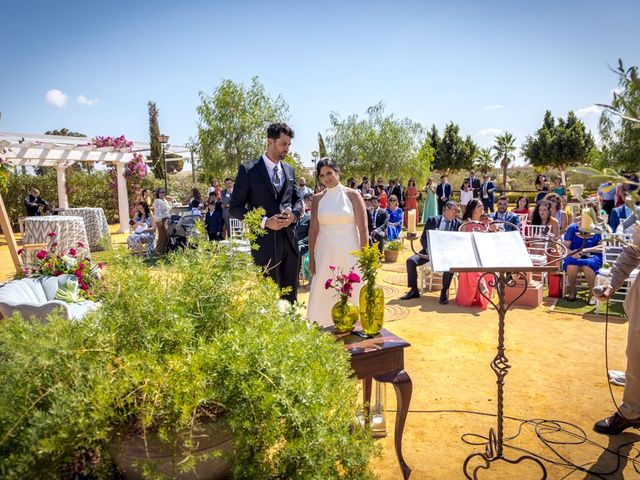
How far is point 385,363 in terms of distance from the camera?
2.76 meters

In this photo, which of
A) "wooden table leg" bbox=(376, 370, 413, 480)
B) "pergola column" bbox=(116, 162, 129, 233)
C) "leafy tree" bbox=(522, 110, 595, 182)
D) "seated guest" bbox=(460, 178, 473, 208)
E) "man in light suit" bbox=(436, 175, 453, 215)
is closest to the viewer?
"wooden table leg" bbox=(376, 370, 413, 480)

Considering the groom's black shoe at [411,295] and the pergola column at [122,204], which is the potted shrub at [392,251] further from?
the pergola column at [122,204]

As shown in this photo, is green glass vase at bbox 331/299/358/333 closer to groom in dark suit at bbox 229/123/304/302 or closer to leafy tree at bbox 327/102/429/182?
groom in dark suit at bbox 229/123/304/302

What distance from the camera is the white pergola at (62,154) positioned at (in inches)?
582

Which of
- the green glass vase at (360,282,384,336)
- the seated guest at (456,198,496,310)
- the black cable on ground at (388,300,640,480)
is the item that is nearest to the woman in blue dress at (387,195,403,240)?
the seated guest at (456,198,496,310)

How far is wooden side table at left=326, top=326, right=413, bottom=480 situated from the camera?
8.84 ft

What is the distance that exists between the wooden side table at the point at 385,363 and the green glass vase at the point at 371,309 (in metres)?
0.07

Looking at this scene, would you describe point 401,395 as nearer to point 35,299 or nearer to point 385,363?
point 385,363

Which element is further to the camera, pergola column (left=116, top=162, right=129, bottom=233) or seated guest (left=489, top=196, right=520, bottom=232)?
pergola column (left=116, top=162, right=129, bottom=233)

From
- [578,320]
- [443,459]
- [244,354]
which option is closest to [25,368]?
[244,354]

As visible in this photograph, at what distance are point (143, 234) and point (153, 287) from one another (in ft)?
35.3

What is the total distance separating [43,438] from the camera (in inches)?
49.3

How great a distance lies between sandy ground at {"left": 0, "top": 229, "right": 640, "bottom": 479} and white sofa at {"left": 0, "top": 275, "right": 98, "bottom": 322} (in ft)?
8.09

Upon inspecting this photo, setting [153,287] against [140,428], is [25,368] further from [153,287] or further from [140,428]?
[153,287]
